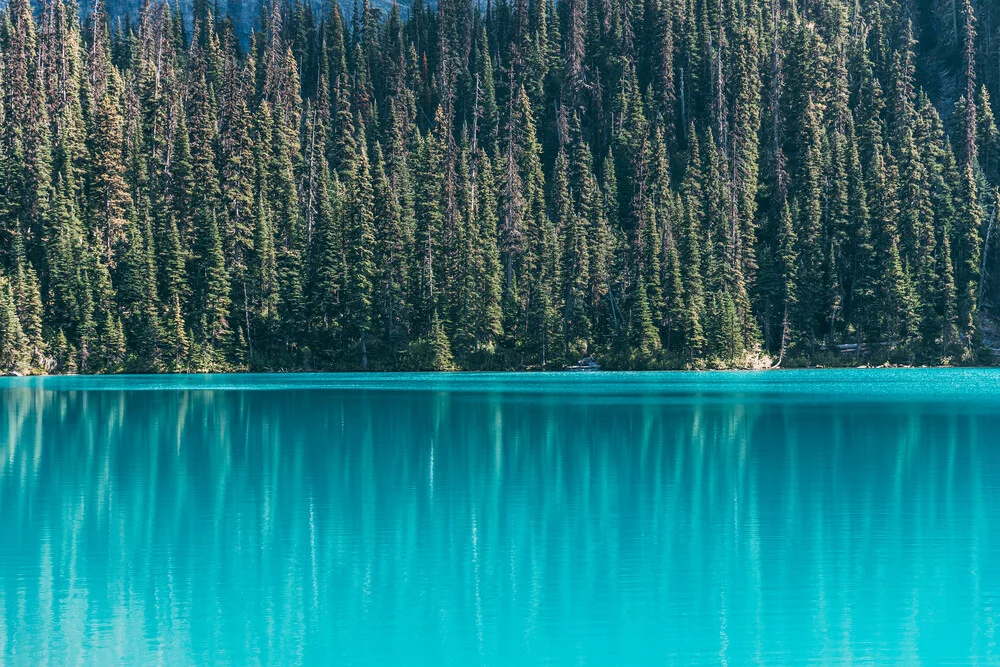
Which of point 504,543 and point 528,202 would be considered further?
point 528,202

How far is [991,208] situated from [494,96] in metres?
62.4

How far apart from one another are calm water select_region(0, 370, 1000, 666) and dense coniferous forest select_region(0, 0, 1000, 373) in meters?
63.9

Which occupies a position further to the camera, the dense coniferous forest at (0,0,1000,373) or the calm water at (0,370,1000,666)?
the dense coniferous forest at (0,0,1000,373)

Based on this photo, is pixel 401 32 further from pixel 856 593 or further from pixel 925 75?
pixel 856 593

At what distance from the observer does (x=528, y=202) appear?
414ft

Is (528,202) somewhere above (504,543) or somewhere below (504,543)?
above

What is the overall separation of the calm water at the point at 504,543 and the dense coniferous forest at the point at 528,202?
63936 mm

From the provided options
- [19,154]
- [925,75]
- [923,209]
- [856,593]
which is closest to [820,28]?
[925,75]

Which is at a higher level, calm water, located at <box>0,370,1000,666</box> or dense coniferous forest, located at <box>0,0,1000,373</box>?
dense coniferous forest, located at <box>0,0,1000,373</box>

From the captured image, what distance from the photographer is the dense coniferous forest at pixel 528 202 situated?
4309 inches

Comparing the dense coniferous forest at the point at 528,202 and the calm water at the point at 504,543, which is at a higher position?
the dense coniferous forest at the point at 528,202

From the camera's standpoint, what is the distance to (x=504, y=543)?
2138 cm

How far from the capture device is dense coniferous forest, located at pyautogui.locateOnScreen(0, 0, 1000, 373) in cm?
10944

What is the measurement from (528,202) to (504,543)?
106273 millimetres
